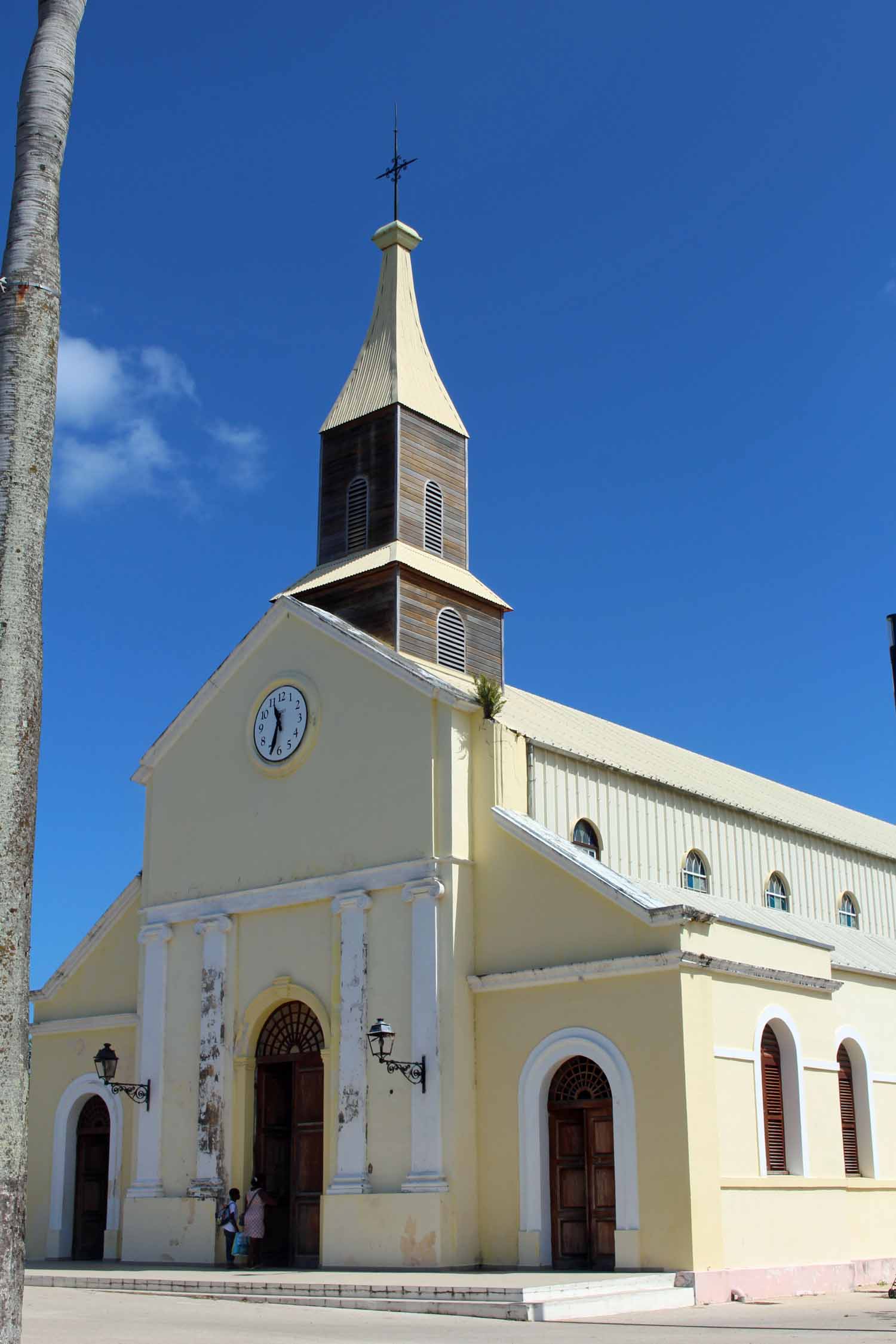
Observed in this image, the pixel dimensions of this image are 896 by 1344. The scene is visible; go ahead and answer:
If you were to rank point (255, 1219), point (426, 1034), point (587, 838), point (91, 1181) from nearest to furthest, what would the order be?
point (426, 1034)
point (255, 1219)
point (587, 838)
point (91, 1181)

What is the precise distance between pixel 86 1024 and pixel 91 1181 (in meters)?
2.92

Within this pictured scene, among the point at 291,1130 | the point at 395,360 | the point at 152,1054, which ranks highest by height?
the point at 395,360

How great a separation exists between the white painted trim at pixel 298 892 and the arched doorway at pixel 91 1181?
4186mm

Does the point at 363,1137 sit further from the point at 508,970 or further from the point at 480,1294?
the point at 480,1294

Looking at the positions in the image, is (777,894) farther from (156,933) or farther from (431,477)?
(156,933)

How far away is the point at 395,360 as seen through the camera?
3031 centimetres

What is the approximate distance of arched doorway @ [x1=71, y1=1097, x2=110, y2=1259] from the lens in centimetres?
2823

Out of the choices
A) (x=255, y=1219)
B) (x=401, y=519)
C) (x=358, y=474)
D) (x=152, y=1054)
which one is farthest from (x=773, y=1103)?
(x=358, y=474)

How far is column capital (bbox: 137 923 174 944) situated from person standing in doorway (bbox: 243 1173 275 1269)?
4.74 metres

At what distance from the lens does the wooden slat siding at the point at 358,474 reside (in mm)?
28812

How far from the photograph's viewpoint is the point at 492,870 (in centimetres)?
2398

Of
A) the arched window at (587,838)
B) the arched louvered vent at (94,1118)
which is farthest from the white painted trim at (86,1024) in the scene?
the arched window at (587,838)

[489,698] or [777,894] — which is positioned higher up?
[489,698]

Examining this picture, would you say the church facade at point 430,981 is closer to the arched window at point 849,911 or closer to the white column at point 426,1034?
the white column at point 426,1034
